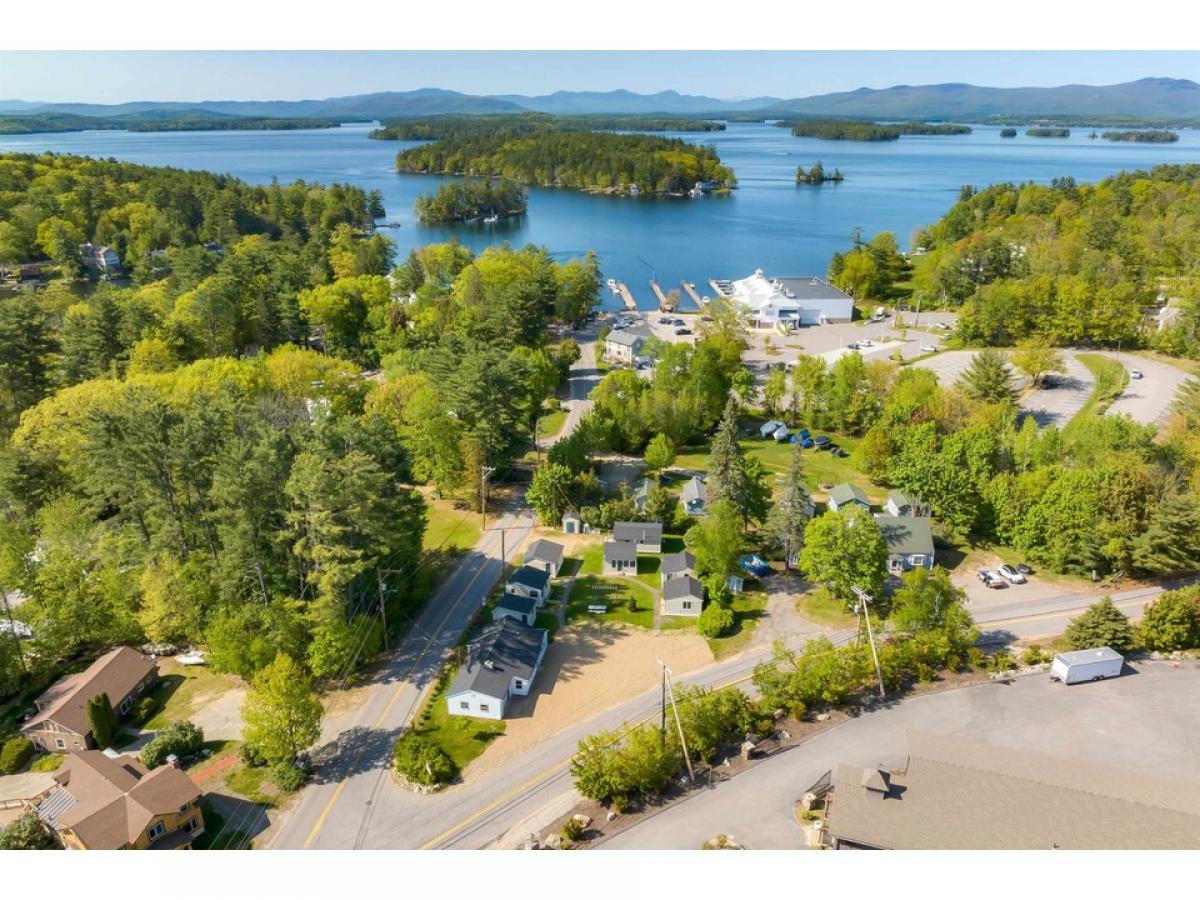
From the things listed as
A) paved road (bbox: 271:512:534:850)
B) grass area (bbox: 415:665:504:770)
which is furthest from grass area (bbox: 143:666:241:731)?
grass area (bbox: 415:665:504:770)

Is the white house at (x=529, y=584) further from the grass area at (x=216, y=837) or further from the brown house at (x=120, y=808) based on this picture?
the brown house at (x=120, y=808)

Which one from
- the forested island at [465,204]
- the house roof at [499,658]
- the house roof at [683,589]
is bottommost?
the house roof at [499,658]

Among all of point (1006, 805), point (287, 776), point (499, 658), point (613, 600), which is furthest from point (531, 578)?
point (1006, 805)

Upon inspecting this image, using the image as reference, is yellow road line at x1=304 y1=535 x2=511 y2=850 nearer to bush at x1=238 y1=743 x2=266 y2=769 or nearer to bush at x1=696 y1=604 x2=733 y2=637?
bush at x1=238 y1=743 x2=266 y2=769

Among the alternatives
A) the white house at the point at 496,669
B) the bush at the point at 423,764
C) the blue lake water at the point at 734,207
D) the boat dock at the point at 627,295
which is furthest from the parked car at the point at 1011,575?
the blue lake water at the point at 734,207

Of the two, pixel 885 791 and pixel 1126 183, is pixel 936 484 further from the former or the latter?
pixel 1126 183

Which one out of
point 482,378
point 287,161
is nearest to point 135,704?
point 482,378
